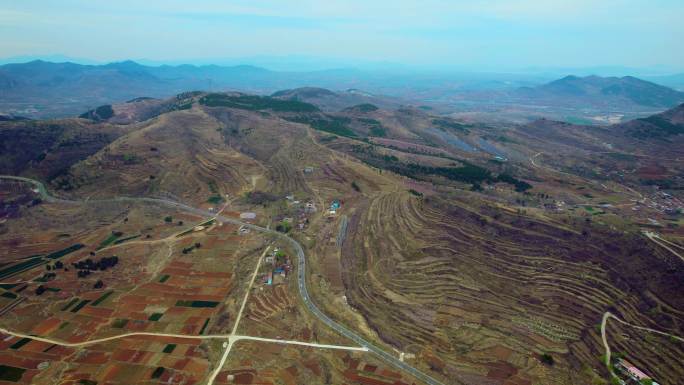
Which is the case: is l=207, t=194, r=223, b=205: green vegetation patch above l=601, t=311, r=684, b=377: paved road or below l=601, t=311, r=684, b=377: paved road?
above

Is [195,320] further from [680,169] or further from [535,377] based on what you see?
[680,169]

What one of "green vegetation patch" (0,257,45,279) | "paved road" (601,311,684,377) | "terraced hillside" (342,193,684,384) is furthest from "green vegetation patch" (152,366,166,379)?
"paved road" (601,311,684,377)

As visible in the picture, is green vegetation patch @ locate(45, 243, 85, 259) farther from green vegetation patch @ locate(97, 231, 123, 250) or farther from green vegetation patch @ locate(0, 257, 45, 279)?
green vegetation patch @ locate(97, 231, 123, 250)

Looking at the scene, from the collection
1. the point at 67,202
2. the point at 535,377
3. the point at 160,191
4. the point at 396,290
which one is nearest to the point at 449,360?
the point at 535,377

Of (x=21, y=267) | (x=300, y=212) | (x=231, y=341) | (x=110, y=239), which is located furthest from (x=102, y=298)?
(x=300, y=212)

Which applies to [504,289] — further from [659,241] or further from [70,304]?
[70,304]

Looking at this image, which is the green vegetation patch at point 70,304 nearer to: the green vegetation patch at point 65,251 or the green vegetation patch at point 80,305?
the green vegetation patch at point 80,305
